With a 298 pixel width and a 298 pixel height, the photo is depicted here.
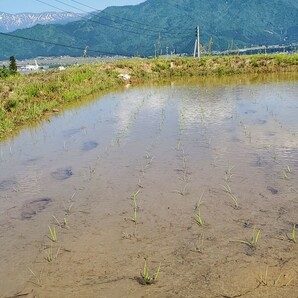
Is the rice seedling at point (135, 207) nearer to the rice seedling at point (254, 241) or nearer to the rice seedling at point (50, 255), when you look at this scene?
the rice seedling at point (50, 255)

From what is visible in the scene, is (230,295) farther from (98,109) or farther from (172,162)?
(98,109)

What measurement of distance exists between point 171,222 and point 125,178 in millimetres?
2131

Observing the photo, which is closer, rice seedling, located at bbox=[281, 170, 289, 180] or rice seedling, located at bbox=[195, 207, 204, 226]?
rice seedling, located at bbox=[195, 207, 204, 226]

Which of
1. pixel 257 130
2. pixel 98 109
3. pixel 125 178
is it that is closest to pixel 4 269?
pixel 125 178

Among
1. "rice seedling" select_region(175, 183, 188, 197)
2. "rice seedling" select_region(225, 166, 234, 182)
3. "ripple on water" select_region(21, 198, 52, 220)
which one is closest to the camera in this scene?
"ripple on water" select_region(21, 198, 52, 220)

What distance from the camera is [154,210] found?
5.50 m

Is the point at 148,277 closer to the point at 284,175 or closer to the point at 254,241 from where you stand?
the point at 254,241

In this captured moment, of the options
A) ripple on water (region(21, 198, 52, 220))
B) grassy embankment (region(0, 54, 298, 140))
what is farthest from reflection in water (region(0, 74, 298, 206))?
grassy embankment (region(0, 54, 298, 140))

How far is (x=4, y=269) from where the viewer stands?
4242mm

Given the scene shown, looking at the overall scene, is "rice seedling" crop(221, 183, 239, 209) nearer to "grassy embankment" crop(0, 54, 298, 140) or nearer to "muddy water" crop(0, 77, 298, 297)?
"muddy water" crop(0, 77, 298, 297)

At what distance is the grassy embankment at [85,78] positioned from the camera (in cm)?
1483

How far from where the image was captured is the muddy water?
3857 millimetres

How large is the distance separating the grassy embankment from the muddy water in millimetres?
4300

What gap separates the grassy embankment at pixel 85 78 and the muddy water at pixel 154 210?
4300 mm
